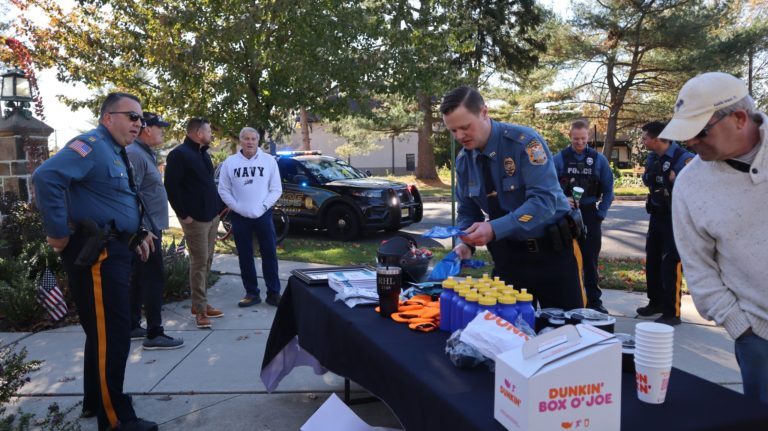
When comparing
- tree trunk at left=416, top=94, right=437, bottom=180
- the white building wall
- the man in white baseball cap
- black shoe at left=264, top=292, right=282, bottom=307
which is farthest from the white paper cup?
the white building wall

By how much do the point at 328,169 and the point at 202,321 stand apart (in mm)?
6557

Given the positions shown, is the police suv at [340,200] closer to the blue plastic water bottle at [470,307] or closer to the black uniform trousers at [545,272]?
the black uniform trousers at [545,272]

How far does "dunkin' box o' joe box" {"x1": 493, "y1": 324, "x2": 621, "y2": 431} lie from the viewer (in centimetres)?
138

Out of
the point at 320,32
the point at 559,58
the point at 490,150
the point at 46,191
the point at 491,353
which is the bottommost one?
the point at 491,353

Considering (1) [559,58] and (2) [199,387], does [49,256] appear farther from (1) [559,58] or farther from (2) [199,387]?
(1) [559,58]

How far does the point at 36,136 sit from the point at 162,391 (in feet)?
21.2

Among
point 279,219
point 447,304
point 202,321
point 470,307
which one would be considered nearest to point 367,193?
point 279,219

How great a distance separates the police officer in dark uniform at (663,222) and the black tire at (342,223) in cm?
597

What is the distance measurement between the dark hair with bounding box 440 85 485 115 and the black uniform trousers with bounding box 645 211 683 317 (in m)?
3.09

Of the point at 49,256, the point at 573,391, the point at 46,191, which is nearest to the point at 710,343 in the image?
the point at 573,391

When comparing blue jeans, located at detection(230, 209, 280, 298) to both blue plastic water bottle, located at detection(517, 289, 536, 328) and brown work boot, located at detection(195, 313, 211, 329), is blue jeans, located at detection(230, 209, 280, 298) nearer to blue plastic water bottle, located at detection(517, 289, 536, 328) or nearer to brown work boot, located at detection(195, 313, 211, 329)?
brown work boot, located at detection(195, 313, 211, 329)

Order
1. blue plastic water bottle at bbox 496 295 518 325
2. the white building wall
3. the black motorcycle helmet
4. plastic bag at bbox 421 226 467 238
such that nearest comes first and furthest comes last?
1. blue plastic water bottle at bbox 496 295 518 325
2. plastic bag at bbox 421 226 467 238
3. the black motorcycle helmet
4. the white building wall

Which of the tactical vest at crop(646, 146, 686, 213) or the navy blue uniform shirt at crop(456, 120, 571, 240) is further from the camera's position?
the tactical vest at crop(646, 146, 686, 213)

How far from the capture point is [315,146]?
46.6 metres
